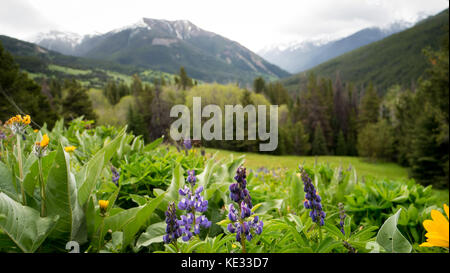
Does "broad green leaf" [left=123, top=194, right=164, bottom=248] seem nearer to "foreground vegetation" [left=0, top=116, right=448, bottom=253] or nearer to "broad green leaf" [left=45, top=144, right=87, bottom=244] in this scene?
"foreground vegetation" [left=0, top=116, right=448, bottom=253]

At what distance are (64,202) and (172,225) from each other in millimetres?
453

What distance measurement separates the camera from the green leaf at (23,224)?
88 cm

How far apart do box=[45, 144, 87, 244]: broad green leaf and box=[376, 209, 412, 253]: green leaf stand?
124 centimetres

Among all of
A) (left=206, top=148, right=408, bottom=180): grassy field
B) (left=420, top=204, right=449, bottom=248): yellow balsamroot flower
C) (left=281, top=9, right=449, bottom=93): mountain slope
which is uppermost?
(left=281, top=9, right=449, bottom=93): mountain slope

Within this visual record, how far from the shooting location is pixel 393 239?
3.08ft

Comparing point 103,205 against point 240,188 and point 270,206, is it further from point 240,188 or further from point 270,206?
point 270,206

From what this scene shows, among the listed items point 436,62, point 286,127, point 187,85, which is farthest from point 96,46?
point 436,62

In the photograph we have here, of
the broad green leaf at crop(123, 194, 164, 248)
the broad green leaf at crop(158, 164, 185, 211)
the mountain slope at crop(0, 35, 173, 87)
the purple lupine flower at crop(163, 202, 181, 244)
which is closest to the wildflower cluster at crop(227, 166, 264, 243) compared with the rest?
the purple lupine flower at crop(163, 202, 181, 244)

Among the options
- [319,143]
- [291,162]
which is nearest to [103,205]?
[291,162]

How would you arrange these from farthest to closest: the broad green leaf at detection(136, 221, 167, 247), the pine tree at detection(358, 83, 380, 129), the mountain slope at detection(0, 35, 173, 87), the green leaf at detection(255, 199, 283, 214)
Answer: the pine tree at detection(358, 83, 380, 129)
the mountain slope at detection(0, 35, 173, 87)
the green leaf at detection(255, 199, 283, 214)
the broad green leaf at detection(136, 221, 167, 247)

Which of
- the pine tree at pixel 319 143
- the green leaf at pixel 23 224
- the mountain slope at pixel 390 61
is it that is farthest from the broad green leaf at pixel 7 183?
the mountain slope at pixel 390 61

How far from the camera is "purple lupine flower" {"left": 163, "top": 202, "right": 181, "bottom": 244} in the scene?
91 centimetres

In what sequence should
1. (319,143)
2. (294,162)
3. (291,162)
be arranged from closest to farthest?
(294,162) < (291,162) < (319,143)
